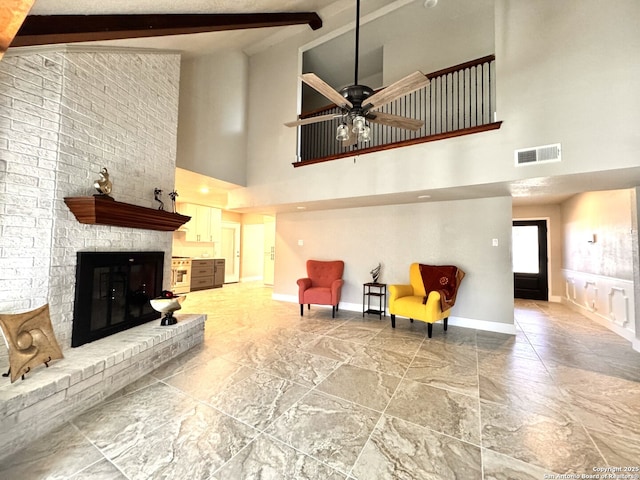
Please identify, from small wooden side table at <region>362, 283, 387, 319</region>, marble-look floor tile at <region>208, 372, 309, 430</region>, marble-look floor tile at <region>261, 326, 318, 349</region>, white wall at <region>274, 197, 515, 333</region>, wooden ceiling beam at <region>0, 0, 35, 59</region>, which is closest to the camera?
wooden ceiling beam at <region>0, 0, 35, 59</region>

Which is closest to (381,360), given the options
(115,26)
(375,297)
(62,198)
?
(375,297)

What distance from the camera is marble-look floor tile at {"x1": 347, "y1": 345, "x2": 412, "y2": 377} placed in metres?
2.64

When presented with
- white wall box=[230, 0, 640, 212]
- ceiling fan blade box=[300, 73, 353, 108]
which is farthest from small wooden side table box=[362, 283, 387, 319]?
ceiling fan blade box=[300, 73, 353, 108]

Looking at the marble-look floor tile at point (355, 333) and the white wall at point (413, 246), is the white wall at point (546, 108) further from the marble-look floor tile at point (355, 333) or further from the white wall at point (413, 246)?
the marble-look floor tile at point (355, 333)

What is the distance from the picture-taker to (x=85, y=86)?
7.88ft

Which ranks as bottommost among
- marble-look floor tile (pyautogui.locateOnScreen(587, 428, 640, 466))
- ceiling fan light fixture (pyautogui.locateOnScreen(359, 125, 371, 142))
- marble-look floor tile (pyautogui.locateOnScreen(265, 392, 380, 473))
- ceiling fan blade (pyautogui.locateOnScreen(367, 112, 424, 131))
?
marble-look floor tile (pyautogui.locateOnScreen(265, 392, 380, 473))

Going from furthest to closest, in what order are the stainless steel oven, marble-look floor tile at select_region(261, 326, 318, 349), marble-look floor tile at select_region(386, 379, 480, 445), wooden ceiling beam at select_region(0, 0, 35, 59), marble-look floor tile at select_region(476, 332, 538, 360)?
the stainless steel oven, marble-look floor tile at select_region(261, 326, 318, 349), marble-look floor tile at select_region(476, 332, 538, 360), marble-look floor tile at select_region(386, 379, 480, 445), wooden ceiling beam at select_region(0, 0, 35, 59)

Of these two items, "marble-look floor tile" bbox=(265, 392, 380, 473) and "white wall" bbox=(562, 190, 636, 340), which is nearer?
"marble-look floor tile" bbox=(265, 392, 380, 473)

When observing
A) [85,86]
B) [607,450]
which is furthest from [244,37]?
[607,450]

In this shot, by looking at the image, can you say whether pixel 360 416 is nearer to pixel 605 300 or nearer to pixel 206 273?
pixel 605 300

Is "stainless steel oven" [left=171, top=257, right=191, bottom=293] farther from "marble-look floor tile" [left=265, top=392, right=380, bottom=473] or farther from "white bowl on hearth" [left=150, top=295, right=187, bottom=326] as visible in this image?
"marble-look floor tile" [left=265, top=392, right=380, bottom=473]

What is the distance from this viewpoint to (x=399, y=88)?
2109 mm

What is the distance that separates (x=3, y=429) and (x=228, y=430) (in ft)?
3.98

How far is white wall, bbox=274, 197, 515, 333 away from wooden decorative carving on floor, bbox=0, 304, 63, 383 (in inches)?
165
